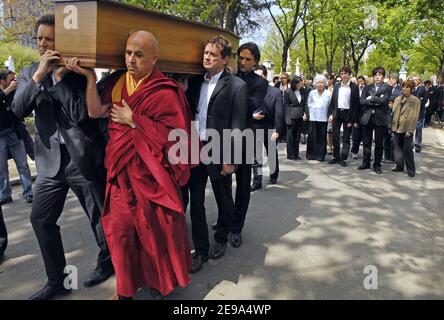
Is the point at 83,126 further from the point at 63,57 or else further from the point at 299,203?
the point at 299,203

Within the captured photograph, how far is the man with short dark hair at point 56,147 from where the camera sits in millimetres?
2988

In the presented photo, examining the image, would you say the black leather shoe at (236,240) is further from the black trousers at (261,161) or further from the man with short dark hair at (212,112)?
the black trousers at (261,161)

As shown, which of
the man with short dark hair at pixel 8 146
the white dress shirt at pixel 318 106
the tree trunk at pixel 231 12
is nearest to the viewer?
the man with short dark hair at pixel 8 146

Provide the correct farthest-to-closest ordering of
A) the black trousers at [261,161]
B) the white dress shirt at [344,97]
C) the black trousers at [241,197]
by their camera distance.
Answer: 1. the white dress shirt at [344,97]
2. the black trousers at [261,161]
3. the black trousers at [241,197]

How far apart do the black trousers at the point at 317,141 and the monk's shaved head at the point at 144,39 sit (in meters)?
6.97

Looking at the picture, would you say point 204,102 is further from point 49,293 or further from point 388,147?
point 388,147

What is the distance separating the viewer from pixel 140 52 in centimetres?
282

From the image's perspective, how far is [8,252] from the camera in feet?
13.8

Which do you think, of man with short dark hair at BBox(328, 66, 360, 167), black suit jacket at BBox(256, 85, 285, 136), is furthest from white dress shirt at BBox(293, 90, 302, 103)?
black suit jacket at BBox(256, 85, 285, 136)

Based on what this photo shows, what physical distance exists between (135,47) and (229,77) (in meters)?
1.20

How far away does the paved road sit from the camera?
3.48 metres

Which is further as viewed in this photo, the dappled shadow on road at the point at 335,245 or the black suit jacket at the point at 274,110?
the black suit jacket at the point at 274,110

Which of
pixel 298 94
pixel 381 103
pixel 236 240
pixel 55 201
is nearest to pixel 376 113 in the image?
pixel 381 103

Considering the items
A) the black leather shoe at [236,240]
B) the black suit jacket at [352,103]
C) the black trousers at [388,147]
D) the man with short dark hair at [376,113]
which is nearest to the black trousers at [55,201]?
the black leather shoe at [236,240]
